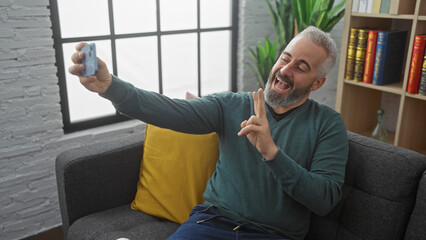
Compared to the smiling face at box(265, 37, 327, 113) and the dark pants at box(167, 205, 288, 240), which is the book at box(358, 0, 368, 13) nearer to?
the smiling face at box(265, 37, 327, 113)

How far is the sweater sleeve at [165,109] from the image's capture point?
131 centimetres

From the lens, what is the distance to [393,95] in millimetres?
2498

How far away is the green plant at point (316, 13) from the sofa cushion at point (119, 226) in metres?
1.44

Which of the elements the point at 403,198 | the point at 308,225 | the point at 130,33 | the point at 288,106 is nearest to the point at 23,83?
the point at 130,33

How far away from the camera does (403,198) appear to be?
4.66ft

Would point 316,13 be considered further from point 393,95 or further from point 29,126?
point 29,126

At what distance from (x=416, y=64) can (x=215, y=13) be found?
1371 mm

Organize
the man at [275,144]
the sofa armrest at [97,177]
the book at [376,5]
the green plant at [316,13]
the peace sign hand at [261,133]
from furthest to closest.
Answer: the green plant at [316,13], the book at [376,5], the sofa armrest at [97,177], the man at [275,144], the peace sign hand at [261,133]

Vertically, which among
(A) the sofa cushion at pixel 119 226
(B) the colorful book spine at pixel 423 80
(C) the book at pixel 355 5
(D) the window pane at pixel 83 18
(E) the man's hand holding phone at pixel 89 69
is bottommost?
(A) the sofa cushion at pixel 119 226

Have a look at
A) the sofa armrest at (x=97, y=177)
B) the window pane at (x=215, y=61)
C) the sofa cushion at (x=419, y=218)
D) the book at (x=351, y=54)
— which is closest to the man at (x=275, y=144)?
the sofa cushion at (x=419, y=218)

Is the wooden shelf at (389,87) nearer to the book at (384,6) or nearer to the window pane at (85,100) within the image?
the book at (384,6)

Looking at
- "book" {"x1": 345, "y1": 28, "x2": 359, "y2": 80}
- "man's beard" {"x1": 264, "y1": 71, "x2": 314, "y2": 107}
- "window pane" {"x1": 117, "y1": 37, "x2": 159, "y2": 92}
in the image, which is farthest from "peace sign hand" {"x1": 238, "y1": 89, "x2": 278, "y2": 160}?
"window pane" {"x1": 117, "y1": 37, "x2": 159, "y2": 92}

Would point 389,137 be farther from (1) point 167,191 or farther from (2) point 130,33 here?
(2) point 130,33

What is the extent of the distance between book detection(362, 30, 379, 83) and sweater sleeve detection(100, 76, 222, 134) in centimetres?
106
